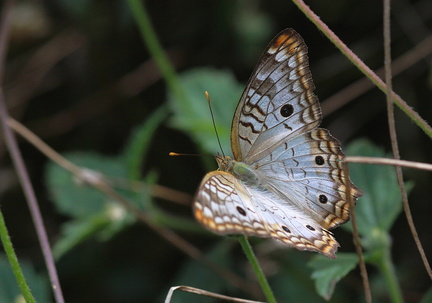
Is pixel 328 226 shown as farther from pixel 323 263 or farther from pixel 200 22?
pixel 200 22

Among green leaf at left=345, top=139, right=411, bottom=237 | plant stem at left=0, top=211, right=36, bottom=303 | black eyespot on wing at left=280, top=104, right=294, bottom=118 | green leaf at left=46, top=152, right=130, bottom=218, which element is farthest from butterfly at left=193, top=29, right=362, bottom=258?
green leaf at left=46, top=152, right=130, bottom=218

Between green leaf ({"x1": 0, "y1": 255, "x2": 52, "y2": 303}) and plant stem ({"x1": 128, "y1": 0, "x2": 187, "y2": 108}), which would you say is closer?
green leaf ({"x1": 0, "y1": 255, "x2": 52, "y2": 303})

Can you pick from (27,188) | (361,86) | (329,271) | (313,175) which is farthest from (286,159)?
(361,86)

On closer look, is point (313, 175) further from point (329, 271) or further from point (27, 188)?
point (27, 188)

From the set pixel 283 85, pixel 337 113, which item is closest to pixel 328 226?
pixel 283 85

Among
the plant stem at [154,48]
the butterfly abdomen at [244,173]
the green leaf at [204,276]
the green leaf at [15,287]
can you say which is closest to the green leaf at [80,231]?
the green leaf at [15,287]

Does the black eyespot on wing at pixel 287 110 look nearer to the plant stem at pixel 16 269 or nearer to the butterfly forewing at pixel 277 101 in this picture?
the butterfly forewing at pixel 277 101

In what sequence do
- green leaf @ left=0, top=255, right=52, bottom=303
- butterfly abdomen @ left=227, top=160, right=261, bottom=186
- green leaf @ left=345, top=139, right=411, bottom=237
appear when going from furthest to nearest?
green leaf @ left=0, top=255, right=52, bottom=303, green leaf @ left=345, top=139, right=411, bottom=237, butterfly abdomen @ left=227, top=160, right=261, bottom=186

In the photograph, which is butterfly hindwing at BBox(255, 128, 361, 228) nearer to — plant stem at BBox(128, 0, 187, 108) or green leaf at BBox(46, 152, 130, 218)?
plant stem at BBox(128, 0, 187, 108)
